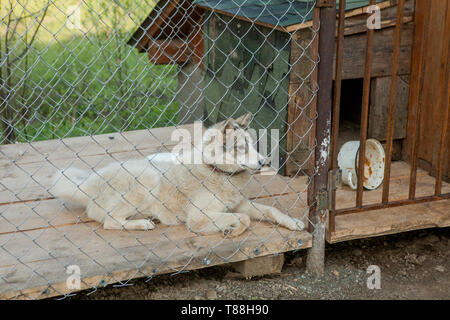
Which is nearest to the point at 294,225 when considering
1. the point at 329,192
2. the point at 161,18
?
the point at 329,192

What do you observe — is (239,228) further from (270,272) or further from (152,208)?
(152,208)

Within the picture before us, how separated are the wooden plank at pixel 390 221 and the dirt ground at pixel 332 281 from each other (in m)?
0.31

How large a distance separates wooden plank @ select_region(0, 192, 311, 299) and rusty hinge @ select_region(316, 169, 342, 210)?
0.25 m

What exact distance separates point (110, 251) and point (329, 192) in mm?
1343

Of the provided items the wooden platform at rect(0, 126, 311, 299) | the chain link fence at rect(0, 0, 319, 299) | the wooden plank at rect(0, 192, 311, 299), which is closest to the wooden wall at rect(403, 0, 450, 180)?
the chain link fence at rect(0, 0, 319, 299)

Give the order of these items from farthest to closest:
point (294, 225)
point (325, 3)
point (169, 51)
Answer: point (169, 51) → point (294, 225) → point (325, 3)

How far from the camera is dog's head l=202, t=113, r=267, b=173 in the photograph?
318 centimetres

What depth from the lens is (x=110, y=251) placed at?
2.89m

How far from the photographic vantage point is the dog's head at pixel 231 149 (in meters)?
3.18

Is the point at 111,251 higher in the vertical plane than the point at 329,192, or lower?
lower

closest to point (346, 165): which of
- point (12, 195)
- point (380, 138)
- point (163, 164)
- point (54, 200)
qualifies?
point (380, 138)

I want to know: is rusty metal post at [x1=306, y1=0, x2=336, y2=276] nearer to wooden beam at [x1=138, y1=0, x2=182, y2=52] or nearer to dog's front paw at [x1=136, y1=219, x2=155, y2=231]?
dog's front paw at [x1=136, y1=219, x2=155, y2=231]

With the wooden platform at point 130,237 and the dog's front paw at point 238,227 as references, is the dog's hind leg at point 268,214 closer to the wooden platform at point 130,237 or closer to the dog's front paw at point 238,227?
the wooden platform at point 130,237

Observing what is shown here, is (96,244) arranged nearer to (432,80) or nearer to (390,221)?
(390,221)
